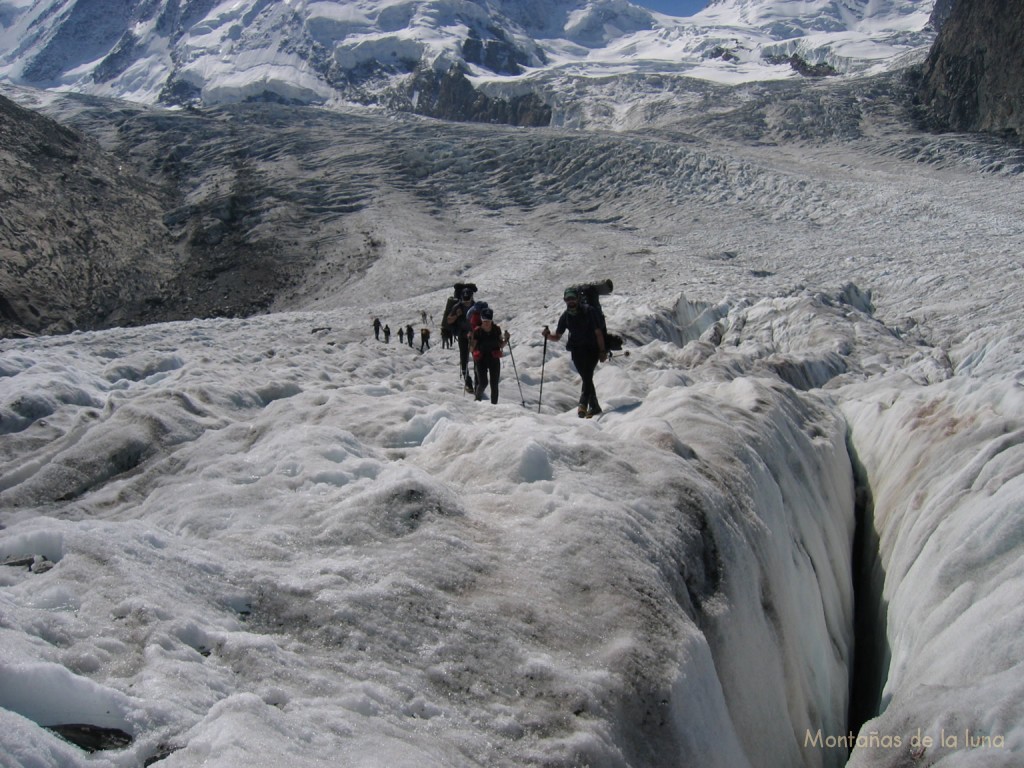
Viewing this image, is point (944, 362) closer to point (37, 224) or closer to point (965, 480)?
point (965, 480)

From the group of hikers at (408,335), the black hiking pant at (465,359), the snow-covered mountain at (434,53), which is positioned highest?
the snow-covered mountain at (434,53)

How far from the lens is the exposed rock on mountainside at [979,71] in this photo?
65812 millimetres

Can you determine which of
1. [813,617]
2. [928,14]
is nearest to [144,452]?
[813,617]

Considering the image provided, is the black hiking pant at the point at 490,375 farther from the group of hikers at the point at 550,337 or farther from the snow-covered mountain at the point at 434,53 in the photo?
the snow-covered mountain at the point at 434,53

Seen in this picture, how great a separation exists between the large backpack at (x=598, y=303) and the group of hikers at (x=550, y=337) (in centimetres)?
1

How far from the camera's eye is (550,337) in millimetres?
9664

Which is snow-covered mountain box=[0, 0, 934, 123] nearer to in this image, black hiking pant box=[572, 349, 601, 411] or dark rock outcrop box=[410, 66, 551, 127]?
dark rock outcrop box=[410, 66, 551, 127]

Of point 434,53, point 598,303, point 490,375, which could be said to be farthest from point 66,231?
point 434,53

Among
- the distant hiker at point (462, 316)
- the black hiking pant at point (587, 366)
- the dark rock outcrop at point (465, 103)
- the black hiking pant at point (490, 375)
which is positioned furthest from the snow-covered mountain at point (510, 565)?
the dark rock outcrop at point (465, 103)

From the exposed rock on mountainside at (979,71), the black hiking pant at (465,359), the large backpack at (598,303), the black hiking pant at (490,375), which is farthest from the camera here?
the exposed rock on mountainside at (979,71)

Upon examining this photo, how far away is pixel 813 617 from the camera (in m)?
6.46

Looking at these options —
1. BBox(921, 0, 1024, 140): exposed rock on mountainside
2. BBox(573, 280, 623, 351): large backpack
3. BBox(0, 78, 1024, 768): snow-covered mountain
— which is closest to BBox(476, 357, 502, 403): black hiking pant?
BBox(0, 78, 1024, 768): snow-covered mountain

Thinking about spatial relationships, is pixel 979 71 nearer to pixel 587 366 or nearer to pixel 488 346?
pixel 488 346

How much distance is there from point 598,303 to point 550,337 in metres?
0.88
